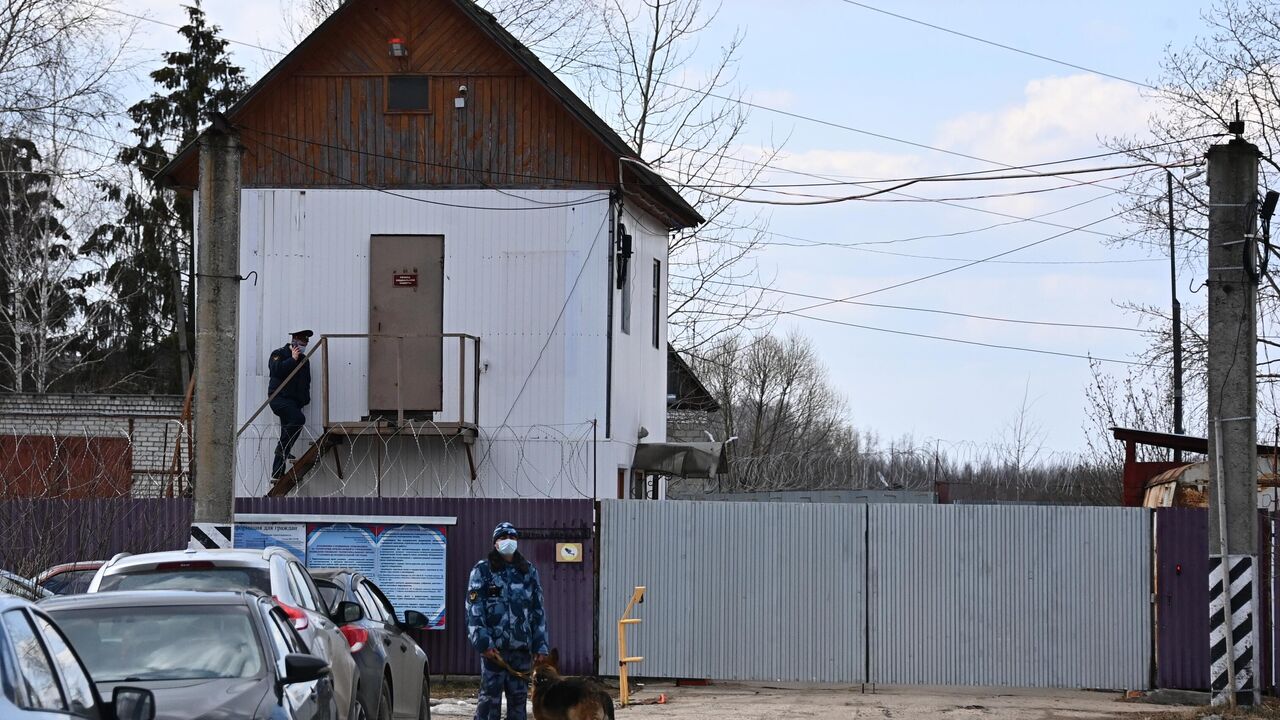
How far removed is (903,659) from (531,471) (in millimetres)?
6931

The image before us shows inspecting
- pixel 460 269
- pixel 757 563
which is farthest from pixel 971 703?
pixel 460 269

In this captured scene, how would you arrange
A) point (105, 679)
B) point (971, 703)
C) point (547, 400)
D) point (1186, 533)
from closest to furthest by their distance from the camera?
point (105, 679)
point (971, 703)
point (1186, 533)
point (547, 400)

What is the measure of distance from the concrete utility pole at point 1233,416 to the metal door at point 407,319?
11.3 metres

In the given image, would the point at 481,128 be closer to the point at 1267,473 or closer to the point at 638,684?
the point at 638,684

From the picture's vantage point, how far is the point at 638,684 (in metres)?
19.4

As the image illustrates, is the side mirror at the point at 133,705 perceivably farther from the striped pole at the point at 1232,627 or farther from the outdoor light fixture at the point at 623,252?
the outdoor light fixture at the point at 623,252

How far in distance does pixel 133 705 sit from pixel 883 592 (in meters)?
13.4

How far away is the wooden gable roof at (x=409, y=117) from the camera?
24141 mm

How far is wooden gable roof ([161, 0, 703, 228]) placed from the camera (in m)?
24.1

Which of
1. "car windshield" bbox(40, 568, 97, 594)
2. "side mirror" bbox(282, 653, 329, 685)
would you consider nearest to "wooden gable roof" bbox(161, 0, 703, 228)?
"car windshield" bbox(40, 568, 97, 594)

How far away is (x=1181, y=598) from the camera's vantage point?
18.8 metres

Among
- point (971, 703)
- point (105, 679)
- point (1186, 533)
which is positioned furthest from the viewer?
point (1186, 533)

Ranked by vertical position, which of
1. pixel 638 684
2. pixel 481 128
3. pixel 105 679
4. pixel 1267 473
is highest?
pixel 481 128

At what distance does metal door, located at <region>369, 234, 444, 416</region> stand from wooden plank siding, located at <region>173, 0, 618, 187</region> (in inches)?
40.5
